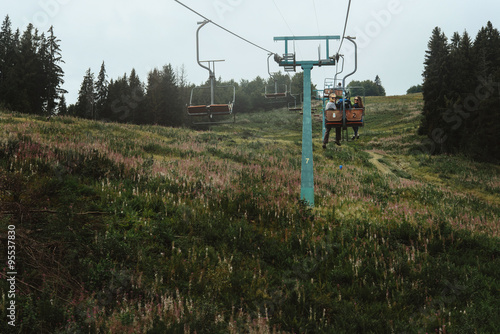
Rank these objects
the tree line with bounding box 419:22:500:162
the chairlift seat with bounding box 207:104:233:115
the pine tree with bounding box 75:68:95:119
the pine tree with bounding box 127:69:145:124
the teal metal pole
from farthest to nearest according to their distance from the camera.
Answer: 1. the pine tree with bounding box 75:68:95:119
2. the pine tree with bounding box 127:69:145:124
3. the tree line with bounding box 419:22:500:162
4. the chairlift seat with bounding box 207:104:233:115
5. the teal metal pole

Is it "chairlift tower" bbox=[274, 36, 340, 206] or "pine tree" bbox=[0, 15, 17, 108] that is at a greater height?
"pine tree" bbox=[0, 15, 17, 108]

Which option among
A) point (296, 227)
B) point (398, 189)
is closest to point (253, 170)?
point (296, 227)

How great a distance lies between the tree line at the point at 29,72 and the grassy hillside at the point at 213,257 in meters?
46.6

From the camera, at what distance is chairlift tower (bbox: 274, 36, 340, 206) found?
10.8 meters

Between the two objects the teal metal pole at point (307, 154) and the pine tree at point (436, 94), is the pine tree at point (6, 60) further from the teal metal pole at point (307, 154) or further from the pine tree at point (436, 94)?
the pine tree at point (436, 94)

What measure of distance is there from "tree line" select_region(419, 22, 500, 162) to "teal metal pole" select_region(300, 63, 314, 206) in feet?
89.8

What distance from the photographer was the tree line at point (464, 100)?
31.2 m

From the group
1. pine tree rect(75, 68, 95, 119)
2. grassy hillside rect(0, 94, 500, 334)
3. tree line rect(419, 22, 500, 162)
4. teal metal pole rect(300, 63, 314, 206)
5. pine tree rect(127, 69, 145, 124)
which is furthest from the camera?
pine tree rect(75, 68, 95, 119)

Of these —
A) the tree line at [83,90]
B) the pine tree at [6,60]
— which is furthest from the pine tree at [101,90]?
the pine tree at [6,60]

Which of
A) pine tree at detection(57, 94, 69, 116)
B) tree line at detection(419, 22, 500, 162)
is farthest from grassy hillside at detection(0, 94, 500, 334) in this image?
pine tree at detection(57, 94, 69, 116)

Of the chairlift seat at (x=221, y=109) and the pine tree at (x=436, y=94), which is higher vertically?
the pine tree at (x=436, y=94)

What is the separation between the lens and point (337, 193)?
1372 cm

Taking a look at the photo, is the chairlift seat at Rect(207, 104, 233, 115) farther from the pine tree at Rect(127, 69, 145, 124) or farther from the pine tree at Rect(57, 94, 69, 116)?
the pine tree at Rect(57, 94, 69, 116)

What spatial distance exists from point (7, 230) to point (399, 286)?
686 centimetres
